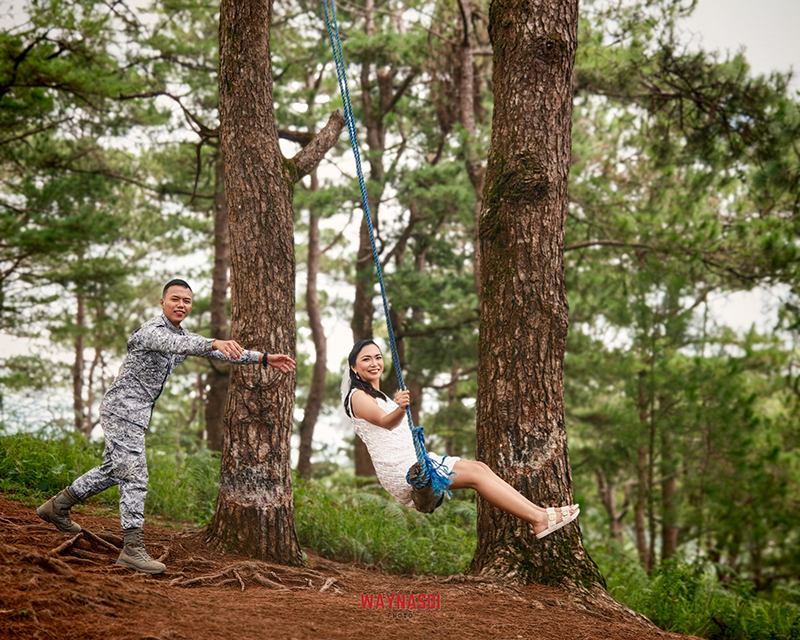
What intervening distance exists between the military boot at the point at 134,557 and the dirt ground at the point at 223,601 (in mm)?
50

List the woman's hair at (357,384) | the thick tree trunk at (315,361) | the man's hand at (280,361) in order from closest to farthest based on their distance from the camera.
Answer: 1. the man's hand at (280,361)
2. the woman's hair at (357,384)
3. the thick tree trunk at (315,361)

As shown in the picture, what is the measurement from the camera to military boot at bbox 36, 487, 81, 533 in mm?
4340

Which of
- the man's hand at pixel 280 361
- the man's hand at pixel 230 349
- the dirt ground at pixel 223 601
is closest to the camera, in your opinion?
the dirt ground at pixel 223 601

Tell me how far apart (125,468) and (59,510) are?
0.64m

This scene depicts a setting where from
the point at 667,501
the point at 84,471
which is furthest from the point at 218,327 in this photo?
the point at 667,501

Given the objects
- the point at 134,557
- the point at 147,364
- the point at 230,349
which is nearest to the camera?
the point at 230,349

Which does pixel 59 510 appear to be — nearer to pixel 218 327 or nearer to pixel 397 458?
pixel 397 458

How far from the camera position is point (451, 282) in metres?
13.4

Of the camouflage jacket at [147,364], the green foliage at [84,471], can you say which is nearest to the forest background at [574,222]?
the green foliage at [84,471]

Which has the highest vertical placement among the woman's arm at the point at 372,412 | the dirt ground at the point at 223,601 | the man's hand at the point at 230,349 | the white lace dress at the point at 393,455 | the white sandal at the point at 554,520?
the man's hand at the point at 230,349

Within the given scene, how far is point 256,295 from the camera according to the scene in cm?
538

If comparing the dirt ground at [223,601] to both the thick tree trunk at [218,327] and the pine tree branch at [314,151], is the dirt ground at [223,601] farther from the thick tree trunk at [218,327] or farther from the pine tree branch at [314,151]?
the thick tree trunk at [218,327]

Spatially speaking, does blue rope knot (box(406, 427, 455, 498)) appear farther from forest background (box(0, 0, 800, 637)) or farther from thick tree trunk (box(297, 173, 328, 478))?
thick tree trunk (box(297, 173, 328, 478))

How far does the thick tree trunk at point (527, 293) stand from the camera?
15.6 ft
